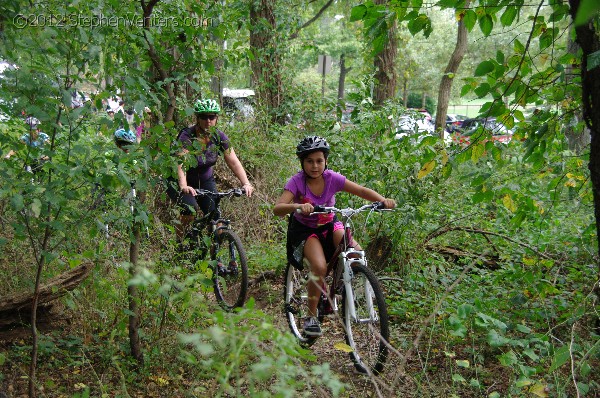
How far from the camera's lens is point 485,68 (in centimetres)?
403

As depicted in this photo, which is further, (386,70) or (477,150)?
(386,70)

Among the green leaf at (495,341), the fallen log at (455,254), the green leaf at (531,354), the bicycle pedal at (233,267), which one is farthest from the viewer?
the fallen log at (455,254)

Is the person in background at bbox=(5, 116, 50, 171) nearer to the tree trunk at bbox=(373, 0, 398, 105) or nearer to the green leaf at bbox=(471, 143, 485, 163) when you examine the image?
the green leaf at bbox=(471, 143, 485, 163)

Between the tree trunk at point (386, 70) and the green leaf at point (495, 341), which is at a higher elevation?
the tree trunk at point (386, 70)

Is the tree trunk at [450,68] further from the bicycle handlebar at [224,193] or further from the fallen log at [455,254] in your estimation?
the bicycle handlebar at [224,193]

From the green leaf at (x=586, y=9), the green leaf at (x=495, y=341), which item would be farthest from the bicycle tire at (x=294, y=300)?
the green leaf at (x=586, y=9)

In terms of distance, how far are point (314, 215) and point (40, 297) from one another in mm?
2232

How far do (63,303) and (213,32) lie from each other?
2.43m

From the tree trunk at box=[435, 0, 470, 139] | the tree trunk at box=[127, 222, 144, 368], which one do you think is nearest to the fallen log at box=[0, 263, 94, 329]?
the tree trunk at box=[127, 222, 144, 368]

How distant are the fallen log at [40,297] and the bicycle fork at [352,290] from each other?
1.93 m

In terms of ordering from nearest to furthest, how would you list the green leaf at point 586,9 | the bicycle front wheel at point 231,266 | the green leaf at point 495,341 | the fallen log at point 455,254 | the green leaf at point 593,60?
the green leaf at point 586,9
the green leaf at point 593,60
the green leaf at point 495,341
the bicycle front wheel at point 231,266
the fallen log at point 455,254

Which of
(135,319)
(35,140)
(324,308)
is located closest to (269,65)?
(324,308)

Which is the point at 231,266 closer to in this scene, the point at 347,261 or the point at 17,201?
the point at 347,261

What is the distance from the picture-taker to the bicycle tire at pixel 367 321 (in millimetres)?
4555
